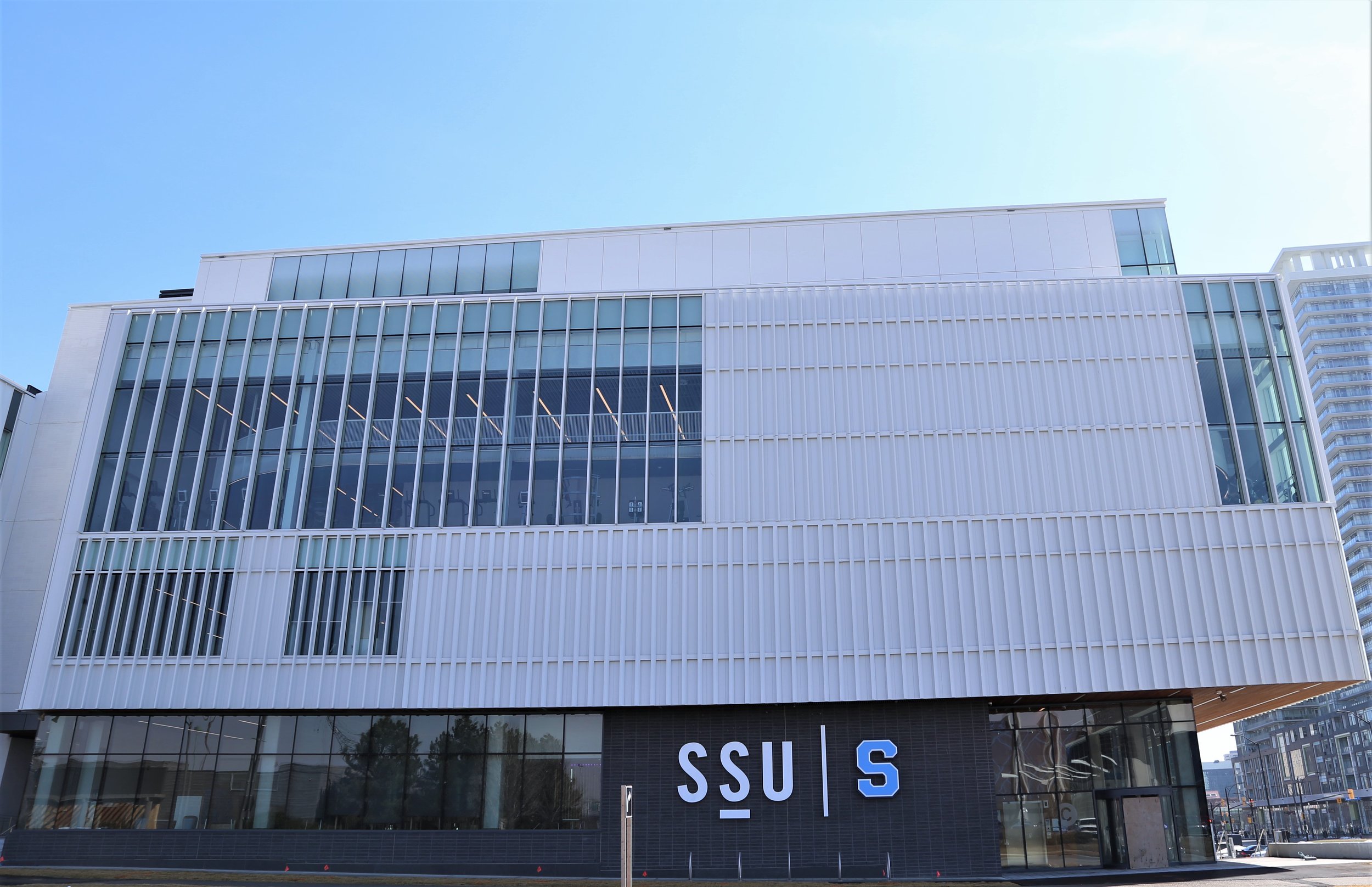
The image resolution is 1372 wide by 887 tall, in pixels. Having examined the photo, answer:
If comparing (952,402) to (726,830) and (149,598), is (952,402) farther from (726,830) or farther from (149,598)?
(149,598)

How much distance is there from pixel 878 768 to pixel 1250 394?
56.2 feet

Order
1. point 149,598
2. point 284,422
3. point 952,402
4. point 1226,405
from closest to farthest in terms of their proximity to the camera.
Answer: point 1226,405
point 149,598
point 952,402
point 284,422

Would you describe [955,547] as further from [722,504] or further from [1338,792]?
[1338,792]

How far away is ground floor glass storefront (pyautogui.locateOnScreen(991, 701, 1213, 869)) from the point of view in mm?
29812

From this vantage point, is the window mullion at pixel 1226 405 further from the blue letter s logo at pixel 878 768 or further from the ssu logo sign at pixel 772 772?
the ssu logo sign at pixel 772 772

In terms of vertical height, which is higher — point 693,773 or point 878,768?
point 878,768

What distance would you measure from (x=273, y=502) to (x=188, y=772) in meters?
8.96

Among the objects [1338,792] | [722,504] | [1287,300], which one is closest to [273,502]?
[722,504]

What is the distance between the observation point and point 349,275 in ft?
122

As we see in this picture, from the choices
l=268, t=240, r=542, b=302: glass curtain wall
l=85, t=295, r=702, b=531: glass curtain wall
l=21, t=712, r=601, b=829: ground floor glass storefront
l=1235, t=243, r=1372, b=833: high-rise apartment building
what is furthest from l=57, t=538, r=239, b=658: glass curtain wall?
l=1235, t=243, r=1372, b=833: high-rise apartment building

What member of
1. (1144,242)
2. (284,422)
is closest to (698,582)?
(284,422)

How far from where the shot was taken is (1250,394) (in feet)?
101

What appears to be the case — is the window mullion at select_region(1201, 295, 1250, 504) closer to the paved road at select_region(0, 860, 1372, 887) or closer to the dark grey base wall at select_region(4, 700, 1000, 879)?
the paved road at select_region(0, 860, 1372, 887)

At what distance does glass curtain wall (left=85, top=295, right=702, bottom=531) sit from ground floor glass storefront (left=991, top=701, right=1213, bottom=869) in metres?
13.3
